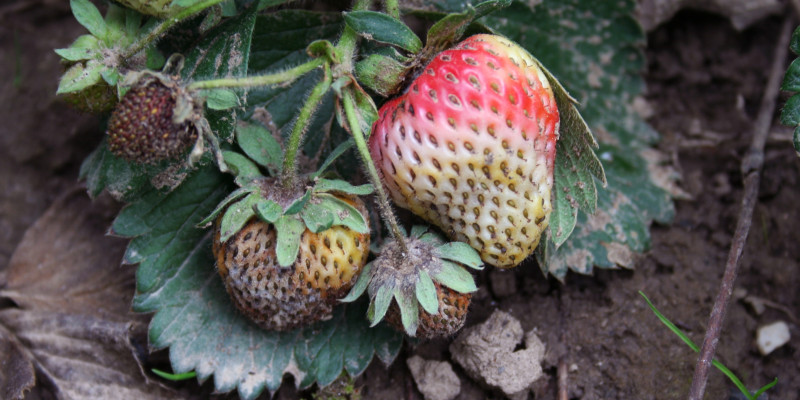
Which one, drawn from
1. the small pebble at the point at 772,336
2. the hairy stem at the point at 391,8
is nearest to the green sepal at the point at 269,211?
the hairy stem at the point at 391,8

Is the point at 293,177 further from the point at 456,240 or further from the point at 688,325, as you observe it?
the point at 688,325

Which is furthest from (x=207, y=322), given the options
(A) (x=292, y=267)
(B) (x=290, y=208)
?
(B) (x=290, y=208)

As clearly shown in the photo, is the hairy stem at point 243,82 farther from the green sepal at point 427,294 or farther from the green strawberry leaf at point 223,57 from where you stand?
the green sepal at point 427,294

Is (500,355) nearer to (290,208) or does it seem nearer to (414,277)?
(414,277)

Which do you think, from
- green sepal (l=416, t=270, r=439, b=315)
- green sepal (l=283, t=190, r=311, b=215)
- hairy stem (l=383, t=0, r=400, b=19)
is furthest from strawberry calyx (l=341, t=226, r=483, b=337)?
hairy stem (l=383, t=0, r=400, b=19)

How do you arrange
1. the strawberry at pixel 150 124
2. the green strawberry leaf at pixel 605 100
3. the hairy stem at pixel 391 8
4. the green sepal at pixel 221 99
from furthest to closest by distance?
the green strawberry leaf at pixel 605 100
the hairy stem at pixel 391 8
the green sepal at pixel 221 99
the strawberry at pixel 150 124

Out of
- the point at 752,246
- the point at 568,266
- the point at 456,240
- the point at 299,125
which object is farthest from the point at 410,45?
the point at 752,246

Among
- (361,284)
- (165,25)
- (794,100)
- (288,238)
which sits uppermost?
(165,25)
